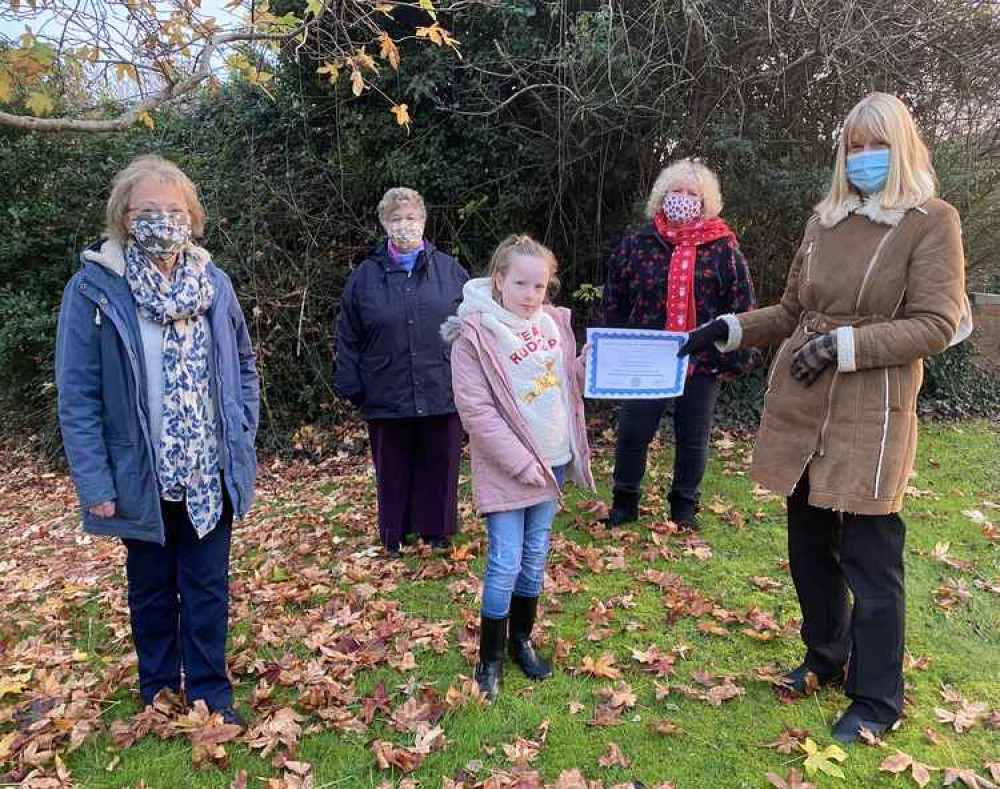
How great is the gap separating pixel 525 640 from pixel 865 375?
1.88 m

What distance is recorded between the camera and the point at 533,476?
9.92 ft

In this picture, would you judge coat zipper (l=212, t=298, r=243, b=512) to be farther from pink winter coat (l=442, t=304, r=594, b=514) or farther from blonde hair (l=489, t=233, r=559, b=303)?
blonde hair (l=489, t=233, r=559, b=303)

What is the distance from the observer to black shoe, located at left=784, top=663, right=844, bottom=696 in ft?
10.6

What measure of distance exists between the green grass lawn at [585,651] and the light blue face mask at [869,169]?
2127 mm

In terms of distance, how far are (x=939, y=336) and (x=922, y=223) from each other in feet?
1.31

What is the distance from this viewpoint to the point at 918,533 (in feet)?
17.0

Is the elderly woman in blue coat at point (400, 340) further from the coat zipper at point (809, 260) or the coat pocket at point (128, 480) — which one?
the coat zipper at point (809, 260)

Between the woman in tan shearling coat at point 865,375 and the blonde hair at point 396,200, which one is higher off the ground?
the blonde hair at point 396,200

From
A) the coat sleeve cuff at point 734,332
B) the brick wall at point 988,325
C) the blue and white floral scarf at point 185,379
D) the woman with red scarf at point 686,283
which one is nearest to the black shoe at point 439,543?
the woman with red scarf at point 686,283

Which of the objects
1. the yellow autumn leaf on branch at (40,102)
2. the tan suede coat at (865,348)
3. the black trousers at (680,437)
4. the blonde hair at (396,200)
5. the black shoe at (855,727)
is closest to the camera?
the tan suede coat at (865,348)

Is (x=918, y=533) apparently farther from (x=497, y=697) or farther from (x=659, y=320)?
(x=497, y=697)

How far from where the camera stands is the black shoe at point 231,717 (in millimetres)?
3090

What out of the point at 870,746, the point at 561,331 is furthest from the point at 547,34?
the point at 870,746

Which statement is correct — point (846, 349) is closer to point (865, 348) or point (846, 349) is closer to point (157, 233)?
point (865, 348)
